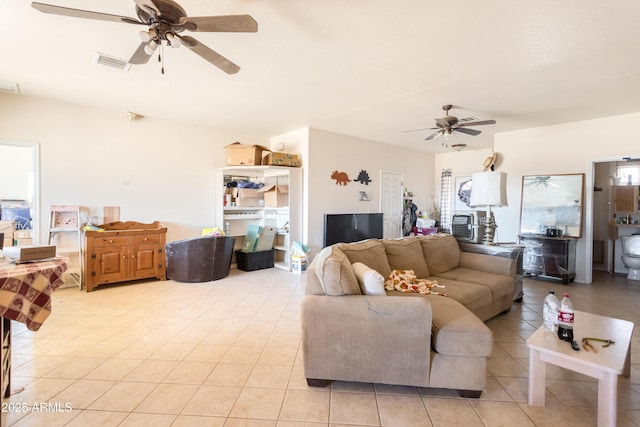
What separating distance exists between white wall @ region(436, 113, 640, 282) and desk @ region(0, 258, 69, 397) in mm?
6484

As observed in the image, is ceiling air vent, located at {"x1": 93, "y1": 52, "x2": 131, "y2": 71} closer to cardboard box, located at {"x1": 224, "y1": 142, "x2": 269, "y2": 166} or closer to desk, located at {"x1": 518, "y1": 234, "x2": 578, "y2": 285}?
cardboard box, located at {"x1": 224, "y1": 142, "x2": 269, "y2": 166}

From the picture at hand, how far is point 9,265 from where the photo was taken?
5.64ft

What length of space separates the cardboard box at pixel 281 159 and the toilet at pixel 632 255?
5.94m

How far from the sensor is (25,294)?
1.55m

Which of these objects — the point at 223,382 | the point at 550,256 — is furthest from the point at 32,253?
the point at 550,256

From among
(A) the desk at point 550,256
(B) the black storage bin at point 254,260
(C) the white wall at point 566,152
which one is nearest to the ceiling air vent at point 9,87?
(B) the black storage bin at point 254,260

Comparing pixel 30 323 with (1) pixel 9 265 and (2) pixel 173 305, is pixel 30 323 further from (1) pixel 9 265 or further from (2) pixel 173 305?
(2) pixel 173 305

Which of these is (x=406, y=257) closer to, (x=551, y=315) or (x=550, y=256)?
(x=551, y=315)

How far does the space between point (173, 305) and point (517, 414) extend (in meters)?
3.47

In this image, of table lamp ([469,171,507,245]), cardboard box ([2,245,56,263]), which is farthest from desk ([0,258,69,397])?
table lamp ([469,171,507,245])

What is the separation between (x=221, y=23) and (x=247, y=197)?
3.97 meters

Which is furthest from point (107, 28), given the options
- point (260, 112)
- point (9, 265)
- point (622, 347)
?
point (622, 347)

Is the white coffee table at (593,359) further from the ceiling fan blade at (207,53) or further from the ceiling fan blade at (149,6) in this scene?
the ceiling fan blade at (149,6)

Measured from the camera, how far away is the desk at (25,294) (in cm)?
149
